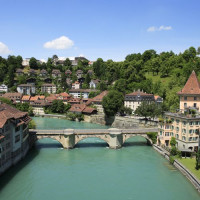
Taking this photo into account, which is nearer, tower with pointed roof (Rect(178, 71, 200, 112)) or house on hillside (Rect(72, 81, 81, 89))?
tower with pointed roof (Rect(178, 71, 200, 112))

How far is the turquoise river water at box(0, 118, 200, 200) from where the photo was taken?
32.8 m

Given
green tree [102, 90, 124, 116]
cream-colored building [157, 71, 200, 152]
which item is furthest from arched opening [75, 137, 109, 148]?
green tree [102, 90, 124, 116]

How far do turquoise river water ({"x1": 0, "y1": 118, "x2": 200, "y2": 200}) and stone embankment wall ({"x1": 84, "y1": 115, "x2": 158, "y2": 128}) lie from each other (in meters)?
19.8

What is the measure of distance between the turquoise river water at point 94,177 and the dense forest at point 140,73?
39.2 m

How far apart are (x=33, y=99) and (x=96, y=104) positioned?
34296mm

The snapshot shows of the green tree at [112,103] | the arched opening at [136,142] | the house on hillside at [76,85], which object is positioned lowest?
the arched opening at [136,142]

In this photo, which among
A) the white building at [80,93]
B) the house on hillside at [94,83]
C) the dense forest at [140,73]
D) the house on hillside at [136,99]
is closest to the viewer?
the house on hillside at [136,99]

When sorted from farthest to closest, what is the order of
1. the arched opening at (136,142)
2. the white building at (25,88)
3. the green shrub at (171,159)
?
the white building at (25,88) → the arched opening at (136,142) → the green shrub at (171,159)

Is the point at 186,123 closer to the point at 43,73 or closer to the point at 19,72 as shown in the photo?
the point at 43,73

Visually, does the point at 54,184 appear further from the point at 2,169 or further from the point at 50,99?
the point at 50,99

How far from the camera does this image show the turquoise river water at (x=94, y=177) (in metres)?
32.8

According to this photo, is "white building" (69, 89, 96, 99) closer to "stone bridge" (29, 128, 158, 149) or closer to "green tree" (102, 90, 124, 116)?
"green tree" (102, 90, 124, 116)

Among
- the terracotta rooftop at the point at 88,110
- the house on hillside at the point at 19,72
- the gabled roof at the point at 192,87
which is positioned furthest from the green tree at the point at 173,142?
the house on hillside at the point at 19,72

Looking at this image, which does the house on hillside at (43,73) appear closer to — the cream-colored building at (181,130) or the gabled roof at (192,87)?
the gabled roof at (192,87)
